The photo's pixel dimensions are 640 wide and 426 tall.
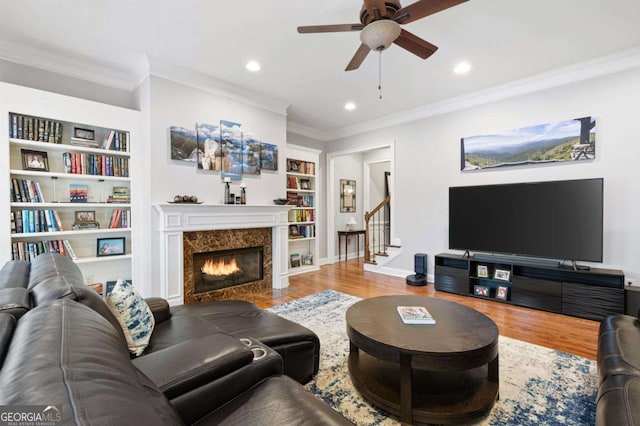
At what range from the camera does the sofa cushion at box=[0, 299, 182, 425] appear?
1.61 feet

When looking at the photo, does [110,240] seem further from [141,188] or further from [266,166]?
[266,166]

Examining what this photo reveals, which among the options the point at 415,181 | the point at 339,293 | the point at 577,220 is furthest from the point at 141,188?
the point at 577,220

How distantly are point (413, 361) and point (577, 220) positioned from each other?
3.18m

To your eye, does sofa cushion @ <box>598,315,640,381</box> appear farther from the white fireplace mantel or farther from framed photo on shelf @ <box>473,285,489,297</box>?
the white fireplace mantel

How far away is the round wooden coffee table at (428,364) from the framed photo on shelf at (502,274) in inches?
84.0

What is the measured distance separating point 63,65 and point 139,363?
376 centimetres

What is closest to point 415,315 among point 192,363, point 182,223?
point 192,363

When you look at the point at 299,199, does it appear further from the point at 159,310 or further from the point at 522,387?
the point at 522,387

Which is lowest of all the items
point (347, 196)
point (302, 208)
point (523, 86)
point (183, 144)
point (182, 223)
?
point (182, 223)

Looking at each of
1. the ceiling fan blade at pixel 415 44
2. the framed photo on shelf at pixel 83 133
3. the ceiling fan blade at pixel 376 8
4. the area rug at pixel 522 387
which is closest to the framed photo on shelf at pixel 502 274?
the area rug at pixel 522 387

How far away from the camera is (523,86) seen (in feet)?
12.5

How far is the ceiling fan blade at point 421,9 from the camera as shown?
6.15 ft

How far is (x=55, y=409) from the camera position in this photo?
464 mm

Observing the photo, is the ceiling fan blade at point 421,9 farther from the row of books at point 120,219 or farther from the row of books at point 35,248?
the row of books at point 35,248
